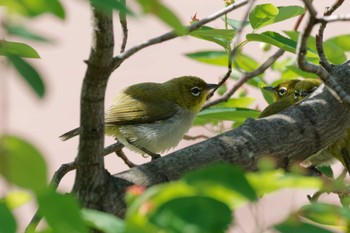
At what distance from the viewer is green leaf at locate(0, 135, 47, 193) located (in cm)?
75

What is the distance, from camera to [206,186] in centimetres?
80

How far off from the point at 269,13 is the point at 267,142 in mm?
511

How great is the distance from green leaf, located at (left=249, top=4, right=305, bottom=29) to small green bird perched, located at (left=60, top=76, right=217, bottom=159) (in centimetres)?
198

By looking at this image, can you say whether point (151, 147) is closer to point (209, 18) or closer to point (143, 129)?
point (143, 129)

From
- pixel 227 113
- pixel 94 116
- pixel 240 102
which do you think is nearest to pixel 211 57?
pixel 227 113

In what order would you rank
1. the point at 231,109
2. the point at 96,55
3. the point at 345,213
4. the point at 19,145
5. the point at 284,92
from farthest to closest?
the point at 284,92
the point at 231,109
the point at 96,55
the point at 345,213
the point at 19,145

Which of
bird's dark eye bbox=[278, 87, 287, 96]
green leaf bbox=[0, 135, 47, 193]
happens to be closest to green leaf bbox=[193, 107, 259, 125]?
bird's dark eye bbox=[278, 87, 287, 96]

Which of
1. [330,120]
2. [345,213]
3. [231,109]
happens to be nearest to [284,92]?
[231,109]

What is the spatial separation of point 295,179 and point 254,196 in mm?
50

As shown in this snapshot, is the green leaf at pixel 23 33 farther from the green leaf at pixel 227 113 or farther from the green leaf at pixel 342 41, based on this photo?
the green leaf at pixel 227 113

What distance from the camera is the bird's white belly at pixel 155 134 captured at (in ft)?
15.1

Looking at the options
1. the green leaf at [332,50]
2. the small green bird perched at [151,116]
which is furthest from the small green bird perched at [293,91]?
the green leaf at [332,50]

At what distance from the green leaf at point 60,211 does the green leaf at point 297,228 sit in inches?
8.7

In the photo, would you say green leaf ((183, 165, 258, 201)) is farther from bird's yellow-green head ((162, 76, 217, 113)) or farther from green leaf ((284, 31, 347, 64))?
bird's yellow-green head ((162, 76, 217, 113))
